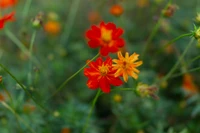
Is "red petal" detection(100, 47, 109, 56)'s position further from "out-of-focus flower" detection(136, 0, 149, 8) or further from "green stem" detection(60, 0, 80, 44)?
"out-of-focus flower" detection(136, 0, 149, 8)

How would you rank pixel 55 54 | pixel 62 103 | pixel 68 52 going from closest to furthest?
pixel 62 103 → pixel 55 54 → pixel 68 52

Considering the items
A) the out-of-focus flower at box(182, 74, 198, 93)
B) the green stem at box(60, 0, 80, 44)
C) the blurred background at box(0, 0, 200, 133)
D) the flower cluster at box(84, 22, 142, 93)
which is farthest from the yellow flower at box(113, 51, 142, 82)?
the green stem at box(60, 0, 80, 44)

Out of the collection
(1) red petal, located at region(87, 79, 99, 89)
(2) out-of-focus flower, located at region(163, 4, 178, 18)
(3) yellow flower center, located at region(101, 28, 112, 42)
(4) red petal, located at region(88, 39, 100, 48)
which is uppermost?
(2) out-of-focus flower, located at region(163, 4, 178, 18)

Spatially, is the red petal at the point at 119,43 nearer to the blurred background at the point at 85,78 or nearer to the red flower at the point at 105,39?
the red flower at the point at 105,39

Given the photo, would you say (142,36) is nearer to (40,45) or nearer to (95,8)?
(95,8)

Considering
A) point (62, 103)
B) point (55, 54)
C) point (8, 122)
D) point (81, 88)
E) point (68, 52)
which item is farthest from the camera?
point (68, 52)

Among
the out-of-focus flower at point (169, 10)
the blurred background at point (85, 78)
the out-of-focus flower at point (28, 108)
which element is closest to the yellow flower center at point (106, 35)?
the blurred background at point (85, 78)

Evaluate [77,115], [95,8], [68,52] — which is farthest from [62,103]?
[95,8]
